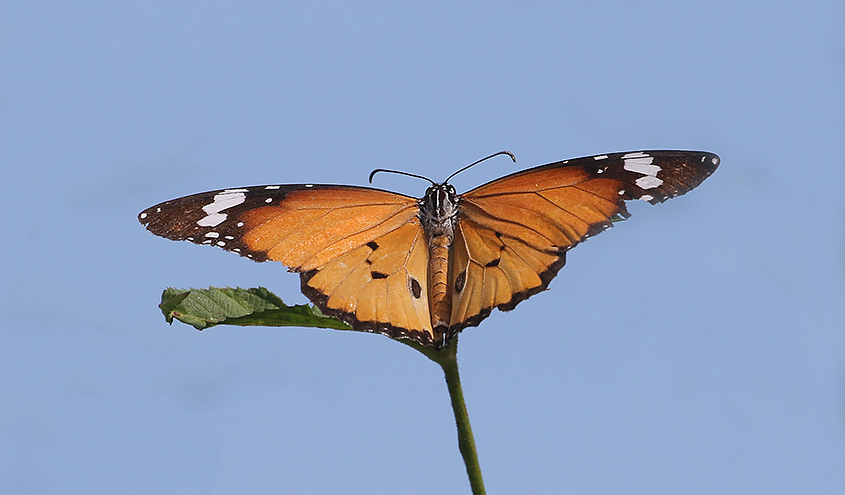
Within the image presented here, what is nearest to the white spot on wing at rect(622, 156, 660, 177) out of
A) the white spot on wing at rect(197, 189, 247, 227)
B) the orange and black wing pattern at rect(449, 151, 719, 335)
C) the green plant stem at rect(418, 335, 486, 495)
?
the orange and black wing pattern at rect(449, 151, 719, 335)

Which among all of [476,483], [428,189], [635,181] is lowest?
[476,483]

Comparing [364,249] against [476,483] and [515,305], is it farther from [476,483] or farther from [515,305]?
[476,483]

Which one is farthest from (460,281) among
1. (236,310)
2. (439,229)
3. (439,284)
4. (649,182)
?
(236,310)

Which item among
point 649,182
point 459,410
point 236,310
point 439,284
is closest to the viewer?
point 459,410

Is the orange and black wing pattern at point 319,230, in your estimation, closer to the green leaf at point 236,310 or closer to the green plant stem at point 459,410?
the green leaf at point 236,310

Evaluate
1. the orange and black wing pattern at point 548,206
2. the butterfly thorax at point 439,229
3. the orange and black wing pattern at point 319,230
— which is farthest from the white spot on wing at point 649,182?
the orange and black wing pattern at point 319,230

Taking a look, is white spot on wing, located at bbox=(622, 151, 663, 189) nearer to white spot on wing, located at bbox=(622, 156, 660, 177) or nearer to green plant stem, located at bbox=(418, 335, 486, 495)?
white spot on wing, located at bbox=(622, 156, 660, 177)

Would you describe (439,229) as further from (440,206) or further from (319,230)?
(319,230)

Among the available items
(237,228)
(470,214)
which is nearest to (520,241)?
(470,214)
